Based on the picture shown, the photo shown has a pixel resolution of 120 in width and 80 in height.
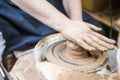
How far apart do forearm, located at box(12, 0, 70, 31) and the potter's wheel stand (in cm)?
11

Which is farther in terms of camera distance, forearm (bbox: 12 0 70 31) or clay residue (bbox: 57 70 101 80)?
forearm (bbox: 12 0 70 31)

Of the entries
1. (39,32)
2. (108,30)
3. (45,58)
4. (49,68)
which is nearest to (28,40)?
(39,32)

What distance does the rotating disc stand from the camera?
3.76ft

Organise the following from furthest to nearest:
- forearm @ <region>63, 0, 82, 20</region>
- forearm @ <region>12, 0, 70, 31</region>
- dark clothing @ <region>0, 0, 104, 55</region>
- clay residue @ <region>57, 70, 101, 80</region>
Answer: dark clothing @ <region>0, 0, 104, 55</region>, forearm @ <region>63, 0, 82, 20</region>, forearm @ <region>12, 0, 70, 31</region>, clay residue @ <region>57, 70, 101, 80</region>

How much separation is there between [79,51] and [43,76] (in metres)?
0.22

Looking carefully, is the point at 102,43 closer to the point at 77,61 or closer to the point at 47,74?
the point at 77,61

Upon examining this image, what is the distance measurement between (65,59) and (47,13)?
256mm

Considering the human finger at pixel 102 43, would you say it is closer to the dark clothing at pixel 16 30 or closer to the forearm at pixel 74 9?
the forearm at pixel 74 9

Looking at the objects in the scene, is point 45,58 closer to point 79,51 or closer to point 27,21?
point 79,51

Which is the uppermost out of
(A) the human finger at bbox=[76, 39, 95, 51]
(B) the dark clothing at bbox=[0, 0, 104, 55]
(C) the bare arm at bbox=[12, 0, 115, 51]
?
(C) the bare arm at bbox=[12, 0, 115, 51]

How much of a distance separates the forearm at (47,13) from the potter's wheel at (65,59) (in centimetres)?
11

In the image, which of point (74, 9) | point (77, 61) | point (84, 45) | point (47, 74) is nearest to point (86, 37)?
point (84, 45)

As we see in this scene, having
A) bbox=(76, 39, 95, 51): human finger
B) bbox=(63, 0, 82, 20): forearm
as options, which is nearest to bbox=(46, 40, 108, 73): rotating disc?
bbox=(76, 39, 95, 51): human finger

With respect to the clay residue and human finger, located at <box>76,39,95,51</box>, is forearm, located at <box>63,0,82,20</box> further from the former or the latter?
the clay residue
